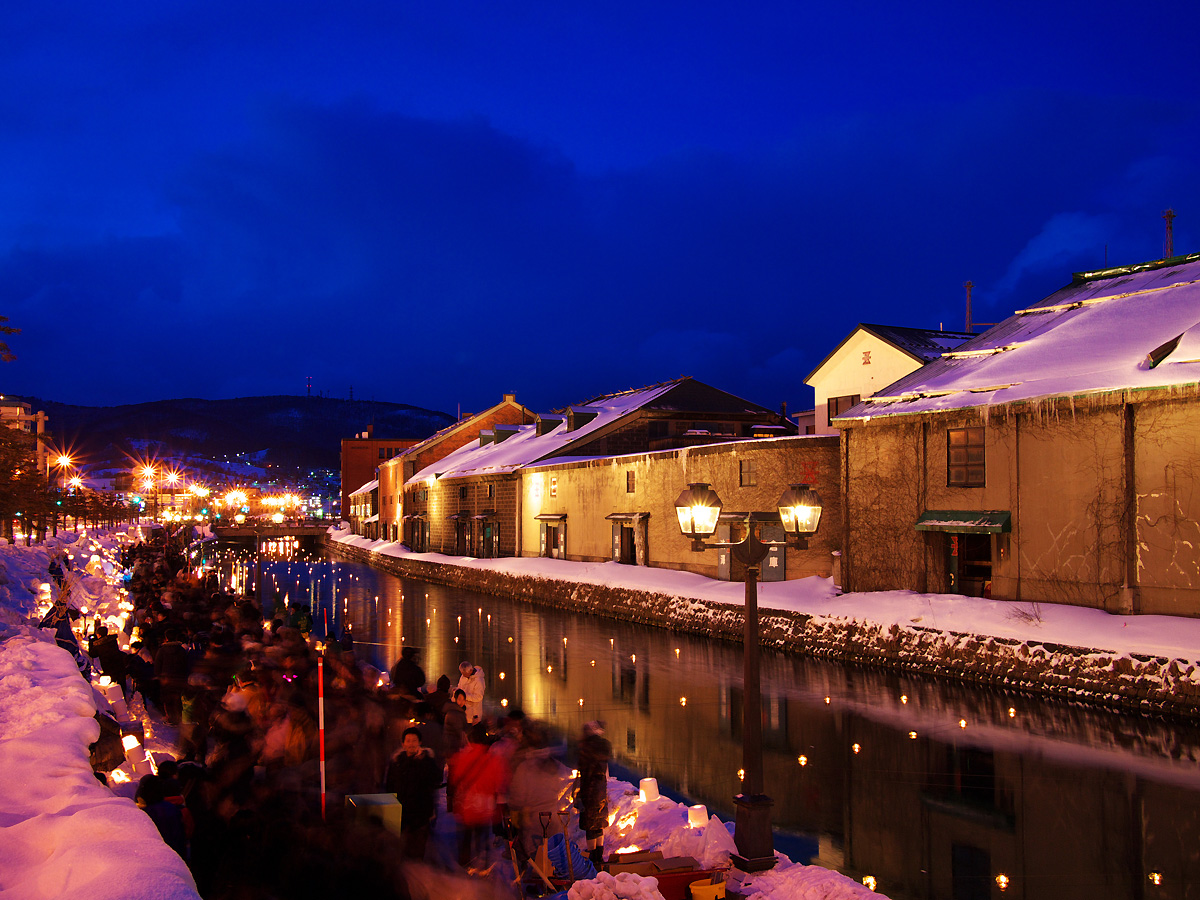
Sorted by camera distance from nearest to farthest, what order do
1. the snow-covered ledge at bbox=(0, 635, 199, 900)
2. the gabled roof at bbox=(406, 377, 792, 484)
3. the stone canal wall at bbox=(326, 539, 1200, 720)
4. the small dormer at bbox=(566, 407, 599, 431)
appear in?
the snow-covered ledge at bbox=(0, 635, 199, 900) < the stone canal wall at bbox=(326, 539, 1200, 720) < the gabled roof at bbox=(406, 377, 792, 484) < the small dormer at bbox=(566, 407, 599, 431)

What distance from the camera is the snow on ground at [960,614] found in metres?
15.9

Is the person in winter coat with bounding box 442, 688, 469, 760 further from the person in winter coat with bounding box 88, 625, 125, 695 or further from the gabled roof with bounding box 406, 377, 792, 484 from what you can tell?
the gabled roof with bounding box 406, 377, 792, 484

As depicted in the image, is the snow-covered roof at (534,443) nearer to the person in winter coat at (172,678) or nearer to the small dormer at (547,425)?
the small dormer at (547,425)

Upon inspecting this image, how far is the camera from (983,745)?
13609 millimetres

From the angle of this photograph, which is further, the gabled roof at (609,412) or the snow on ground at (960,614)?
the gabled roof at (609,412)

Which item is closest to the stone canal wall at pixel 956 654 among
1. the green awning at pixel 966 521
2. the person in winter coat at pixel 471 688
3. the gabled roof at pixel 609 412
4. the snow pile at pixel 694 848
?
the green awning at pixel 966 521

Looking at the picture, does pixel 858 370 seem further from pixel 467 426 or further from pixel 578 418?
pixel 467 426

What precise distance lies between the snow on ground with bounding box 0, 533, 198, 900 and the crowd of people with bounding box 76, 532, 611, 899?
2.21ft

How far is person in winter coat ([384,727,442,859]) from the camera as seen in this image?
295 inches

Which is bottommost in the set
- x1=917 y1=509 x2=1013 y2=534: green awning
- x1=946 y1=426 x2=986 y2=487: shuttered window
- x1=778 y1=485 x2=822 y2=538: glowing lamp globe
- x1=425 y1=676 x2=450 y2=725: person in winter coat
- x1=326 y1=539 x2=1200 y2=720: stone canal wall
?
x1=326 y1=539 x2=1200 y2=720: stone canal wall

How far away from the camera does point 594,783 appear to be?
8.40m

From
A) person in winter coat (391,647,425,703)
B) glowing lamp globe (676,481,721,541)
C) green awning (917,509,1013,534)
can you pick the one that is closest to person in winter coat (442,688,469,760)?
person in winter coat (391,647,425,703)

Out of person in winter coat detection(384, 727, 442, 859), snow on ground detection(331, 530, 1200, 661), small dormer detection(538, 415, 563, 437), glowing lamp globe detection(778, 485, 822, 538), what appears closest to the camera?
person in winter coat detection(384, 727, 442, 859)

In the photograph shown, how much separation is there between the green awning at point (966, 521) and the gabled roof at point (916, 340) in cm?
1142
